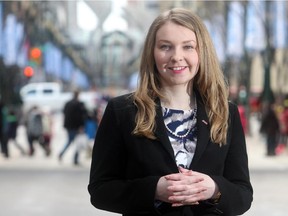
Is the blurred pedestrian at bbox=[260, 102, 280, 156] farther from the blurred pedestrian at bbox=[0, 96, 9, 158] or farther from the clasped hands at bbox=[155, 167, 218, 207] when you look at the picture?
the clasped hands at bbox=[155, 167, 218, 207]

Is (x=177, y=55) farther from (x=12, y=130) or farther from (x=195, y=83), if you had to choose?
(x=12, y=130)

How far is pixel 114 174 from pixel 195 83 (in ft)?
1.36

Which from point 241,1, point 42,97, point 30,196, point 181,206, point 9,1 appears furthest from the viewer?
point 42,97

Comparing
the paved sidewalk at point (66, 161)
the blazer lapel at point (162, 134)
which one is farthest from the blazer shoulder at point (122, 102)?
the paved sidewalk at point (66, 161)

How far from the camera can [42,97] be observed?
161 ft

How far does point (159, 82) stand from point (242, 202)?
18.9 inches

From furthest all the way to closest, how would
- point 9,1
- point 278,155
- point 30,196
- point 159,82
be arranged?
point 9,1, point 278,155, point 30,196, point 159,82

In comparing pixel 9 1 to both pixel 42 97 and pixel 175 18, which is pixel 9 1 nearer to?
pixel 42 97

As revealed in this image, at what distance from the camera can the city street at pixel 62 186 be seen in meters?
9.50

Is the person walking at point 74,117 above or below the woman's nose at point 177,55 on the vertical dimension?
below

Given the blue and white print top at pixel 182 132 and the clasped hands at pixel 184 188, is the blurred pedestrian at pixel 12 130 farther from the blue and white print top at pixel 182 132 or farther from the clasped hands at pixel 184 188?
the clasped hands at pixel 184 188

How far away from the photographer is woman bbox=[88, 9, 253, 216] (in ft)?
7.95

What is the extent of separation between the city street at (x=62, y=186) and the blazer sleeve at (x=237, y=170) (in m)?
6.32

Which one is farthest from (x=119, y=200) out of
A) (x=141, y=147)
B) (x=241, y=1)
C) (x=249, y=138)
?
(x=241, y=1)
